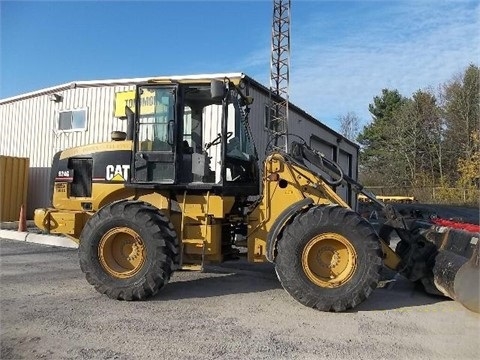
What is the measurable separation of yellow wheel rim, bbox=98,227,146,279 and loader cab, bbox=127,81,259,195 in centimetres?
75

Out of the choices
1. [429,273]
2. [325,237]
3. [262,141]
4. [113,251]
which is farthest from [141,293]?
[262,141]

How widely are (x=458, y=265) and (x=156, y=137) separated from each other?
4.27m

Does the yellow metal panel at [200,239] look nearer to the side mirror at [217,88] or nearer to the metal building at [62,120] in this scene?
the side mirror at [217,88]

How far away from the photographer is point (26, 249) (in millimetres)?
10633

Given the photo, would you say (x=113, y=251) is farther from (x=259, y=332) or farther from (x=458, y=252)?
(x=458, y=252)

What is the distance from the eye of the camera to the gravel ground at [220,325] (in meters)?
4.40

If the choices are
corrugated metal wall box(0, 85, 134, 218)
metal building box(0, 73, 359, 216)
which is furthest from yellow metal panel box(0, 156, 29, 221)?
corrugated metal wall box(0, 85, 134, 218)

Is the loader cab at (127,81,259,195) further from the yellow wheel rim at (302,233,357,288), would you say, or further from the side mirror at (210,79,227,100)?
the yellow wheel rim at (302,233,357,288)

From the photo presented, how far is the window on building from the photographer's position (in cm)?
1669

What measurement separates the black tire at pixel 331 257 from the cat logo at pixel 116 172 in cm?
247

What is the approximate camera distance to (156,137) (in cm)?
664

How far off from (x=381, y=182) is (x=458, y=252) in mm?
41996

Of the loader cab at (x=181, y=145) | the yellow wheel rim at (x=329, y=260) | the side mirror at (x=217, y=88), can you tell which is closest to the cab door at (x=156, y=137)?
the loader cab at (x=181, y=145)

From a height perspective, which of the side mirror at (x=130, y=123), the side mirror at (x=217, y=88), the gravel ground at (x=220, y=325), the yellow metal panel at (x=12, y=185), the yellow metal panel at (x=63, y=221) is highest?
the side mirror at (x=217, y=88)
